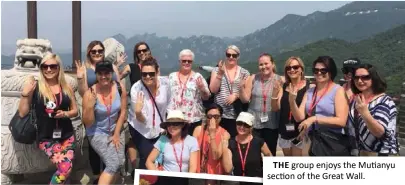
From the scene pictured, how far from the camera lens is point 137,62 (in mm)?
4738

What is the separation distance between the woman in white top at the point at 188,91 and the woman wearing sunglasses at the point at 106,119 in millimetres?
515

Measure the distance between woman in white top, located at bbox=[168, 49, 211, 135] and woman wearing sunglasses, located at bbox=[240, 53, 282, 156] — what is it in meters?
0.44

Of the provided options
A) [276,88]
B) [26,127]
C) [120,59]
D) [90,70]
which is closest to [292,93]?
[276,88]

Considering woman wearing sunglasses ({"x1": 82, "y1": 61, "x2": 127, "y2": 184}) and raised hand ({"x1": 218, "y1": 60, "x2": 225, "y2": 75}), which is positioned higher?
raised hand ({"x1": 218, "y1": 60, "x2": 225, "y2": 75})

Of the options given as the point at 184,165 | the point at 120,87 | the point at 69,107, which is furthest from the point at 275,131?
the point at 69,107

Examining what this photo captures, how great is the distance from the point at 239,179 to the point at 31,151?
7.89ft

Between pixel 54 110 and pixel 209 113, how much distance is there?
4.75 ft

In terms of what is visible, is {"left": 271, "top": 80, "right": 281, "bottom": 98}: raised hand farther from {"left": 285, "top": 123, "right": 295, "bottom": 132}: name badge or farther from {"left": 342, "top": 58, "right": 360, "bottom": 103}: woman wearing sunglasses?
{"left": 342, "top": 58, "right": 360, "bottom": 103}: woman wearing sunglasses

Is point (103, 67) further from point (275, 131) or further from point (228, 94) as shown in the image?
point (275, 131)

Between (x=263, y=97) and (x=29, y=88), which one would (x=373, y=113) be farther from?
(x=29, y=88)

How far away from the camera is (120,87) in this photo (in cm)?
426

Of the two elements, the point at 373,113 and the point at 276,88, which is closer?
the point at 373,113
